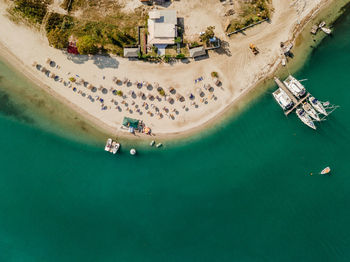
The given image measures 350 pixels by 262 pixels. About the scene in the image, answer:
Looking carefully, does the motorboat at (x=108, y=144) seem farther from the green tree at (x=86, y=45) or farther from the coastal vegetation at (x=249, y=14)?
the coastal vegetation at (x=249, y=14)

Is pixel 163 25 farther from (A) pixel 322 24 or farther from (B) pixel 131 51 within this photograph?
(A) pixel 322 24

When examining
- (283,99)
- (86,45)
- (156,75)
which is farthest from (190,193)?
(86,45)

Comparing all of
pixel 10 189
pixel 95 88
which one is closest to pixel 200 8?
pixel 95 88

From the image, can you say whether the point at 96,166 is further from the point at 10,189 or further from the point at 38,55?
the point at 38,55

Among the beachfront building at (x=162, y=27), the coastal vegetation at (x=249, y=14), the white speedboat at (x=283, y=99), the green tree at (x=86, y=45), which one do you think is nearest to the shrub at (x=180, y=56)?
the beachfront building at (x=162, y=27)

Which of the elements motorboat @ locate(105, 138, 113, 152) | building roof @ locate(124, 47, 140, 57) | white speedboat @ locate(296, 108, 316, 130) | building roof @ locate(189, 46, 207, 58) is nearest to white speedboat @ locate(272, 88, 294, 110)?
white speedboat @ locate(296, 108, 316, 130)
